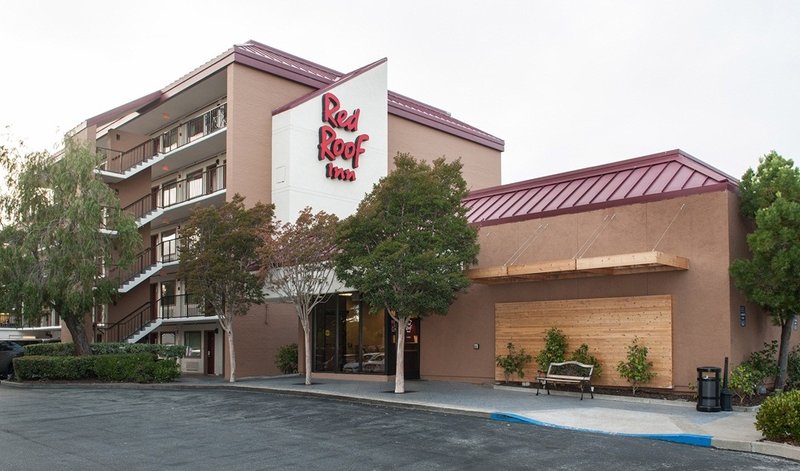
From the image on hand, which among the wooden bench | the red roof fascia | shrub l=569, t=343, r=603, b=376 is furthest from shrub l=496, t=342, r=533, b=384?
the red roof fascia

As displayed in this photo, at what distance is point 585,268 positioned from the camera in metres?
17.8

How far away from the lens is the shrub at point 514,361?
20.8m

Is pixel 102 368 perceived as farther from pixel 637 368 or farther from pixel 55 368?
pixel 637 368

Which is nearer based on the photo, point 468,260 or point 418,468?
point 418,468

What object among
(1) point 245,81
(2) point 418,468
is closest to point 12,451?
(2) point 418,468

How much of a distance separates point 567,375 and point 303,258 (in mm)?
9248

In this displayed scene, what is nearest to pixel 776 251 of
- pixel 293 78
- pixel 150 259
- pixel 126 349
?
pixel 293 78

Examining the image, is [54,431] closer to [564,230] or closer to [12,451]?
[12,451]

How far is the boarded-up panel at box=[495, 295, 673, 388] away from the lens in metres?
17.9

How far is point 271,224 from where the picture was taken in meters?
26.3

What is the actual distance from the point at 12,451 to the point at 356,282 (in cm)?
1024

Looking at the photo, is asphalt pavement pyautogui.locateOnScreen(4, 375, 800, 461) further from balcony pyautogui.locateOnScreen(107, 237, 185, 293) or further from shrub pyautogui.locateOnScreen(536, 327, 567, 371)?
balcony pyautogui.locateOnScreen(107, 237, 185, 293)

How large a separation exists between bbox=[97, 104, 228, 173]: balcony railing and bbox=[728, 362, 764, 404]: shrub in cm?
2315

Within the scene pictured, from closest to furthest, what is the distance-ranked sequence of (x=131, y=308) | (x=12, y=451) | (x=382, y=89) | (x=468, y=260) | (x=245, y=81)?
(x=12, y=451)
(x=468, y=260)
(x=245, y=81)
(x=382, y=89)
(x=131, y=308)
